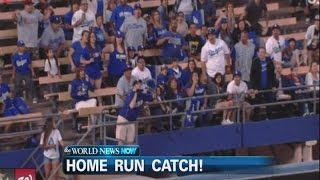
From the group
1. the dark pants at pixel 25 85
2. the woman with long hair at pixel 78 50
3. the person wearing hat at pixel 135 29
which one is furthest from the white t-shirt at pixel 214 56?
the dark pants at pixel 25 85

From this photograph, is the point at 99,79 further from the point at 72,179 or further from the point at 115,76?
the point at 72,179

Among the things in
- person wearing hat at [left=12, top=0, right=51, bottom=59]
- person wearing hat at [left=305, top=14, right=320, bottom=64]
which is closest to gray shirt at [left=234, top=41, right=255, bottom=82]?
person wearing hat at [left=305, top=14, right=320, bottom=64]

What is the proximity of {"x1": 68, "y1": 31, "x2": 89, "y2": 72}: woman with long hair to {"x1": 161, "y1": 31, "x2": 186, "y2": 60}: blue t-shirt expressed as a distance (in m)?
1.28

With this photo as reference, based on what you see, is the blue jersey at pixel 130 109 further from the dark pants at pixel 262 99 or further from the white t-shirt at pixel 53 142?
the dark pants at pixel 262 99

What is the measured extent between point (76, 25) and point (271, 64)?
2.54 m

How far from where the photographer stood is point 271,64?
53.4 ft

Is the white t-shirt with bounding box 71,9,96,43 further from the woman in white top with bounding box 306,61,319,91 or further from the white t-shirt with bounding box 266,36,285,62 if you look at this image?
the woman in white top with bounding box 306,61,319,91

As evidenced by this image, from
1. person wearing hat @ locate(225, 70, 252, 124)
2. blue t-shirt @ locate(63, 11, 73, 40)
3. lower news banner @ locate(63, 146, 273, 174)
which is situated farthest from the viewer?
blue t-shirt @ locate(63, 11, 73, 40)

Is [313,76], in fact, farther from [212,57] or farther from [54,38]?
[54,38]

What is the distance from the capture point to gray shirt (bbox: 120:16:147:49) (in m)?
16.0

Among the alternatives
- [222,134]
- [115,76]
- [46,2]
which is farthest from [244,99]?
[46,2]

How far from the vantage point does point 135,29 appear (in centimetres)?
1605

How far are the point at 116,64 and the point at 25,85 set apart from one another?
116 centimetres

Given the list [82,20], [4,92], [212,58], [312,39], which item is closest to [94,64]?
[82,20]
